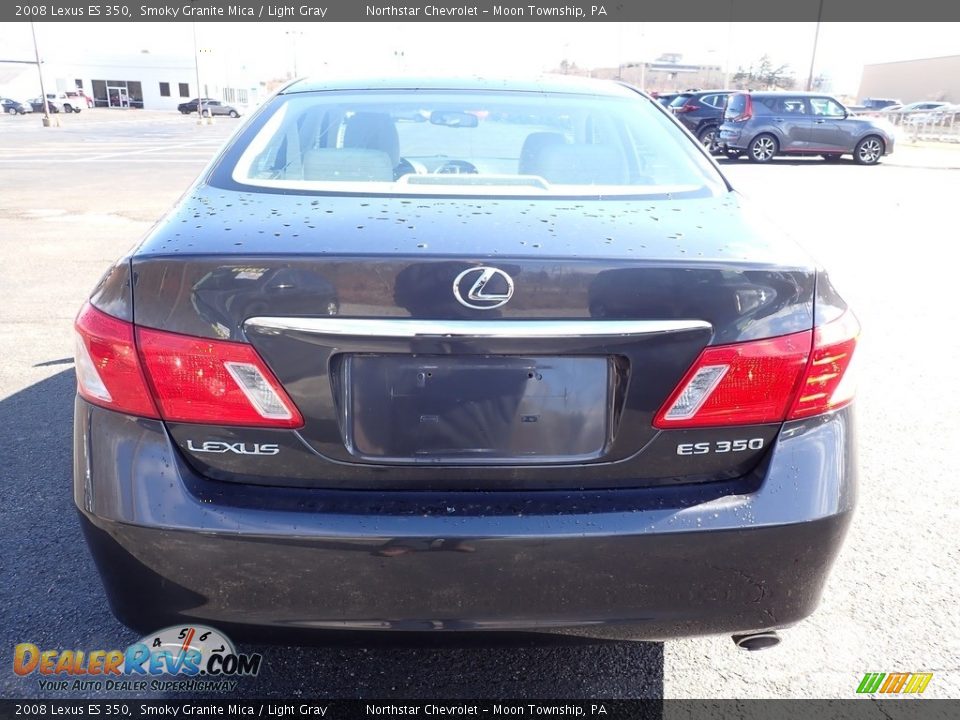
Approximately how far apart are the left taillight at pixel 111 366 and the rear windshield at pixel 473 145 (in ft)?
2.16

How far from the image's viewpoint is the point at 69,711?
2.12 m

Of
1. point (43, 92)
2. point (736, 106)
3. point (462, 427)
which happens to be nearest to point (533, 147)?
point (462, 427)

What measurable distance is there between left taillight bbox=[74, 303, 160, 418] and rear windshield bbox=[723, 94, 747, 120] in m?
20.7

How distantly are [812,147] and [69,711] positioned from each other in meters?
21.7

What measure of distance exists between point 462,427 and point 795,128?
21.1m

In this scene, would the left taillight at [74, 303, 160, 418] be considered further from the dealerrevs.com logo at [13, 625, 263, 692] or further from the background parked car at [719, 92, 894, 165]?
the background parked car at [719, 92, 894, 165]

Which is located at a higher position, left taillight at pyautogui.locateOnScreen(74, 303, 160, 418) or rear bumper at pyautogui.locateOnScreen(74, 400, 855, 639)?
left taillight at pyautogui.locateOnScreen(74, 303, 160, 418)

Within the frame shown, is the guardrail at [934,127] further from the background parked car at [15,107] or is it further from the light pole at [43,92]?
the background parked car at [15,107]

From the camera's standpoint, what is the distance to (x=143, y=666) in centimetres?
222

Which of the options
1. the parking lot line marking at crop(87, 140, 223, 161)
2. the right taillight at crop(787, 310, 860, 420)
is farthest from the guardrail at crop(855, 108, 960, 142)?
the right taillight at crop(787, 310, 860, 420)

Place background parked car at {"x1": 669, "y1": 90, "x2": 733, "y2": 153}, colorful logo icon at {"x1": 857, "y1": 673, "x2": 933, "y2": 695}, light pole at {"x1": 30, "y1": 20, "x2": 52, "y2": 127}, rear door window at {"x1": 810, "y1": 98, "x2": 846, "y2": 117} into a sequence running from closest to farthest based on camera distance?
colorful logo icon at {"x1": 857, "y1": 673, "x2": 933, "y2": 695} < rear door window at {"x1": 810, "y1": 98, "x2": 846, "y2": 117} < background parked car at {"x1": 669, "y1": 90, "x2": 733, "y2": 153} < light pole at {"x1": 30, "y1": 20, "x2": 52, "y2": 127}

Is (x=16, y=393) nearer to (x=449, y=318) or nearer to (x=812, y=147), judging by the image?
(x=449, y=318)

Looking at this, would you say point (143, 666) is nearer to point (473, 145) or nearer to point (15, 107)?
point (473, 145)

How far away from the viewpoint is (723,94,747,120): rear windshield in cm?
1998
